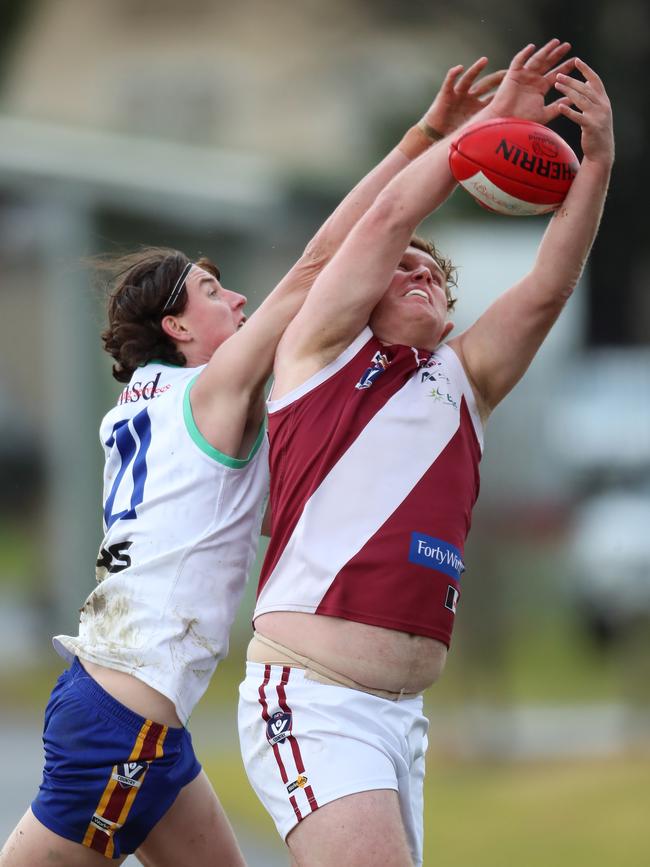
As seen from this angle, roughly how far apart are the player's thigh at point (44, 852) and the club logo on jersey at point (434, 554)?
1285 millimetres

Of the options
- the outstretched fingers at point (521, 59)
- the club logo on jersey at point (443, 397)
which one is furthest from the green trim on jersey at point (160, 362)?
the outstretched fingers at point (521, 59)

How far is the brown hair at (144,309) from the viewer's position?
4.50m

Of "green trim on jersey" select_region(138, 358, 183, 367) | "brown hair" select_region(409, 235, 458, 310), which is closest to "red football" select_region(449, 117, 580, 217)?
"brown hair" select_region(409, 235, 458, 310)

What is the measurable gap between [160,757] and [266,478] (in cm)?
88

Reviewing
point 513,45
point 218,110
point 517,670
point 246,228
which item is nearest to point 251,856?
point 517,670

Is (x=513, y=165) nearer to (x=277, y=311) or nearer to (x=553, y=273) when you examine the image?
(x=553, y=273)

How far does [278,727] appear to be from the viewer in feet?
12.7

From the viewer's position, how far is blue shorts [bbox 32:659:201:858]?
Answer: 412 cm

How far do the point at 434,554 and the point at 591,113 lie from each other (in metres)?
1.31

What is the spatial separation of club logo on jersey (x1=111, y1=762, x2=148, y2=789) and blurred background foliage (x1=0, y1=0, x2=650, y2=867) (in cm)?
172

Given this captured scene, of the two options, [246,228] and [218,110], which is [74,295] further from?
[218,110]

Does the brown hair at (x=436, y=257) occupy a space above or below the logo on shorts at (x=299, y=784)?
above

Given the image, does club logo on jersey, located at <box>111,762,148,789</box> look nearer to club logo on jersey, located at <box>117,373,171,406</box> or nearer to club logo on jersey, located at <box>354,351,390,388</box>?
club logo on jersey, located at <box>117,373,171,406</box>

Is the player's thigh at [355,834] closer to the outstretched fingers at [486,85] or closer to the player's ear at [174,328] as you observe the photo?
the player's ear at [174,328]
